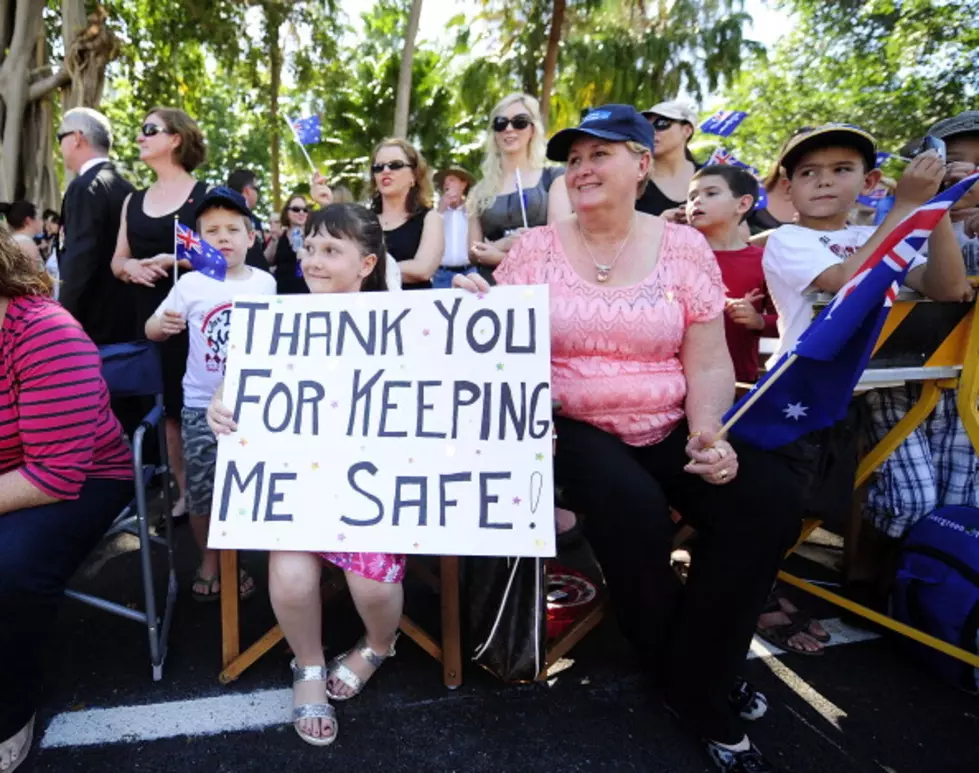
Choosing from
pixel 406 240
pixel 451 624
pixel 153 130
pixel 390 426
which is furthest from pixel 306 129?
pixel 451 624

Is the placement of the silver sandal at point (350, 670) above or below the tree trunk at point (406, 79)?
below

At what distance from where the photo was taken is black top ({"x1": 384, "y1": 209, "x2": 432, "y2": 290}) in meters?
3.66

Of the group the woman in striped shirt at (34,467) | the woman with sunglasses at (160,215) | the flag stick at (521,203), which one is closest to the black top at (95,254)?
the woman with sunglasses at (160,215)

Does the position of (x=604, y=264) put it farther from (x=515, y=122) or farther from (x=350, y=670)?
(x=515, y=122)

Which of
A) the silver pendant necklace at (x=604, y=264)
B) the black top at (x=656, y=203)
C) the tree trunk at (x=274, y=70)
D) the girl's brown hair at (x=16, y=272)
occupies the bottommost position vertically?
the girl's brown hair at (x=16, y=272)

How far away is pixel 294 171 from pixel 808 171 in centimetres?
2143

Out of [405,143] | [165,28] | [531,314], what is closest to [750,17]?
[165,28]

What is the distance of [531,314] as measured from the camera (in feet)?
6.91

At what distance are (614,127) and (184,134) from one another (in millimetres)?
2351

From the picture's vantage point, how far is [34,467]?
197 centimetres

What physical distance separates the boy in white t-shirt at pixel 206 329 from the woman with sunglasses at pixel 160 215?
38cm

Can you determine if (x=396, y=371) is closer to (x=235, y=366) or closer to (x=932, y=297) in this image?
(x=235, y=366)

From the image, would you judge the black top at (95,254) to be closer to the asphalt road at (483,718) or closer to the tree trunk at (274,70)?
the asphalt road at (483,718)

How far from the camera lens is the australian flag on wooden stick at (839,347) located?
183 centimetres
